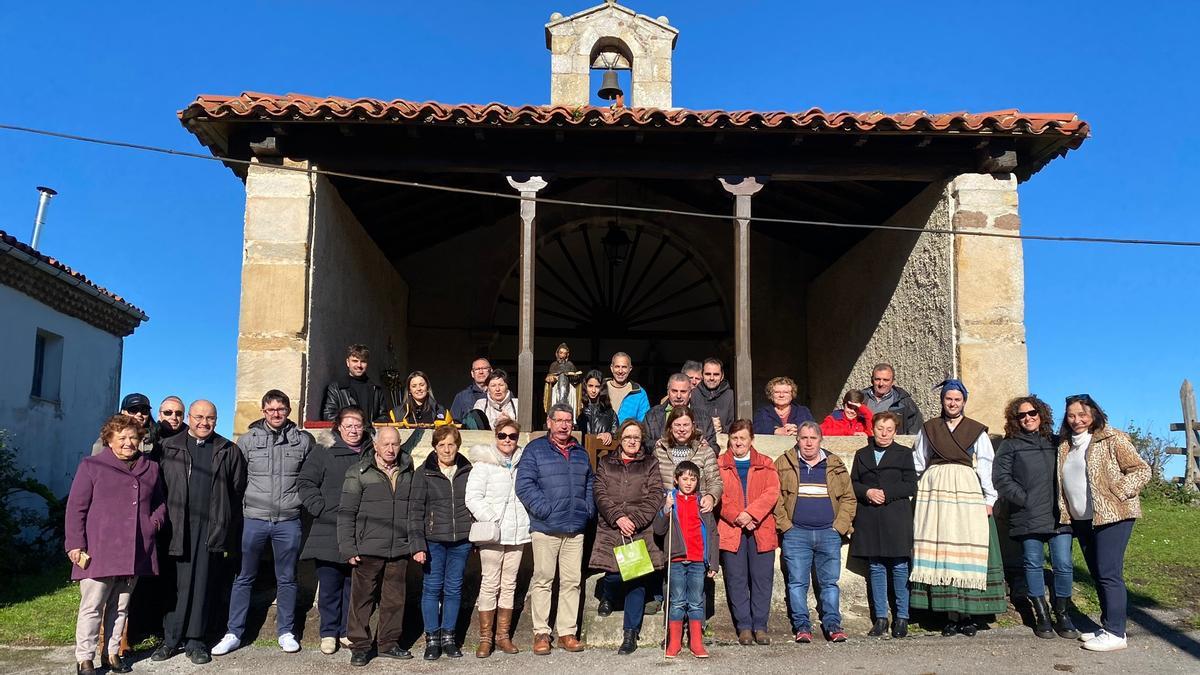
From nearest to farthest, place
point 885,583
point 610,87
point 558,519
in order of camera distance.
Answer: point 558,519, point 885,583, point 610,87

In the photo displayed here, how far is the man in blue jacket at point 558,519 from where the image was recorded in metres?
5.38

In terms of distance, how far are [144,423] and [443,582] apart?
191 centimetres

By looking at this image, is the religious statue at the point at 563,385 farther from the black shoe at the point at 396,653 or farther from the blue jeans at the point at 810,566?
the black shoe at the point at 396,653

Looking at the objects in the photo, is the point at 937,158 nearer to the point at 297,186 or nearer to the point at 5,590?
the point at 297,186

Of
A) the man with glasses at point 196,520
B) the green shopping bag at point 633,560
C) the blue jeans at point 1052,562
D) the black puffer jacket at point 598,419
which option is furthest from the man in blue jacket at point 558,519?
the blue jeans at point 1052,562

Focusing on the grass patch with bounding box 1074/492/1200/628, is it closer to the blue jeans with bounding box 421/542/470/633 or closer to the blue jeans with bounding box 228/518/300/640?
the blue jeans with bounding box 421/542/470/633

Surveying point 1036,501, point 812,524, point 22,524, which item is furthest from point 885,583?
point 22,524

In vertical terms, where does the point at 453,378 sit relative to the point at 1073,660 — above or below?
above

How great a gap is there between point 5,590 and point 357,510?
4.00 metres

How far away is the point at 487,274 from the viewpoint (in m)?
11.0

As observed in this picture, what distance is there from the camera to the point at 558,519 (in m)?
5.38

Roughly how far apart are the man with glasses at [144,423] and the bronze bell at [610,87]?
222 inches

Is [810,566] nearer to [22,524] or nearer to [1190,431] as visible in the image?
[22,524]

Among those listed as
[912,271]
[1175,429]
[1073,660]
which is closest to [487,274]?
[912,271]
